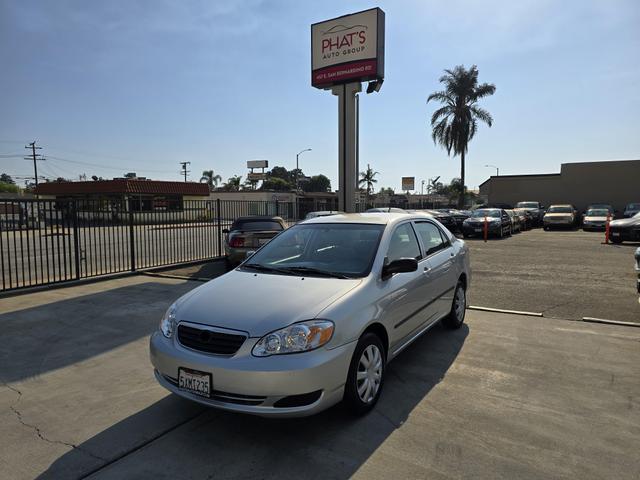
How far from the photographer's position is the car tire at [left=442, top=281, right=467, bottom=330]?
231 inches

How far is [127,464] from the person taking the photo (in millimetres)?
2969

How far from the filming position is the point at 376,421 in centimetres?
351

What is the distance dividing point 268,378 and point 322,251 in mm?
1788

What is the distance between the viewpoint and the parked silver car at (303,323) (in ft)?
9.98

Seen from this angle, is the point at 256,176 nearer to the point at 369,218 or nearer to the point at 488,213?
the point at 488,213

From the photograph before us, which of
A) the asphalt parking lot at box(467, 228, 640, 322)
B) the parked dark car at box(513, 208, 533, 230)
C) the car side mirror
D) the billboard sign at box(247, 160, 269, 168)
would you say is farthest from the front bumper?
the billboard sign at box(247, 160, 269, 168)

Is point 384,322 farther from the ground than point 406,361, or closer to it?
farther from the ground

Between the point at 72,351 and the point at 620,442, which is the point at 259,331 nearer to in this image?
the point at 620,442

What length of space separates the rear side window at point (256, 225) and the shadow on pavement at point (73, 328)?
9.81 feet

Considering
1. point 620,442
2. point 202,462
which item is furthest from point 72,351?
point 620,442

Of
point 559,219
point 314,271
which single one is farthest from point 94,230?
point 559,219

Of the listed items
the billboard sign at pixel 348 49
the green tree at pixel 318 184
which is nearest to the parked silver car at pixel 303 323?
the billboard sign at pixel 348 49

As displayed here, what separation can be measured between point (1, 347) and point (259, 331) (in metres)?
4.15

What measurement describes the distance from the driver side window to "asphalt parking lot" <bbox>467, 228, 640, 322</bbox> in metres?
3.24
